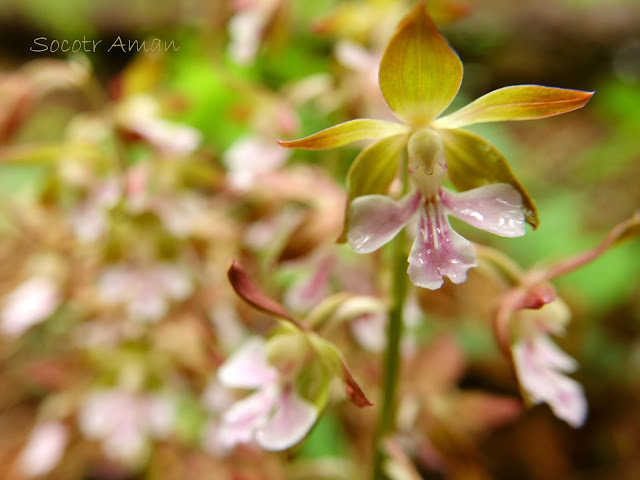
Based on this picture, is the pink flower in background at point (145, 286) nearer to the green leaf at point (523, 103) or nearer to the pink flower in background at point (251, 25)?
the pink flower in background at point (251, 25)

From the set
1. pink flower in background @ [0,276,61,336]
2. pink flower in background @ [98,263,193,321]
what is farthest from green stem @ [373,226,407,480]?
pink flower in background @ [0,276,61,336]

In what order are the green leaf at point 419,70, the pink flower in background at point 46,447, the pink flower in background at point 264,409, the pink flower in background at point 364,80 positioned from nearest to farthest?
the green leaf at point 419,70 < the pink flower in background at point 264,409 < the pink flower in background at point 364,80 < the pink flower in background at point 46,447

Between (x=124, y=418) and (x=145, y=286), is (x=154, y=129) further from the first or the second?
(x=124, y=418)

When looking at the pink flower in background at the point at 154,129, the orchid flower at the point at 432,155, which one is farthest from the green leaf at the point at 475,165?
the pink flower in background at the point at 154,129

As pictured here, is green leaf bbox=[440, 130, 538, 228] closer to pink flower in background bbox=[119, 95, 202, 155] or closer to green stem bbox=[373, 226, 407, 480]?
green stem bbox=[373, 226, 407, 480]

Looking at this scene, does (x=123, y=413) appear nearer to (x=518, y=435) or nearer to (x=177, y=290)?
(x=177, y=290)

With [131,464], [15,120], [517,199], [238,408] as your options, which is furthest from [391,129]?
[131,464]
